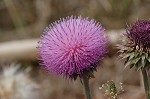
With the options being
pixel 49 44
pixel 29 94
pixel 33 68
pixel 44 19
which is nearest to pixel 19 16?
pixel 44 19

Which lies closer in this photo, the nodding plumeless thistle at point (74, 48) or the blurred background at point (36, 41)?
the nodding plumeless thistle at point (74, 48)

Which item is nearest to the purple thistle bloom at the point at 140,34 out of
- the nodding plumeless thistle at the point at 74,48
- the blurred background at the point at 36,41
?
the nodding plumeless thistle at the point at 74,48

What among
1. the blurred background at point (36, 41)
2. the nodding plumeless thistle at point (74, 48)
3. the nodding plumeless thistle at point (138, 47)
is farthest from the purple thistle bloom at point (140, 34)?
the blurred background at point (36, 41)

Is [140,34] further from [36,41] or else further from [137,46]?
[36,41]

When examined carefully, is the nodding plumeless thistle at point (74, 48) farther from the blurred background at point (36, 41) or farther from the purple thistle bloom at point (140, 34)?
the blurred background at point (36, 41)

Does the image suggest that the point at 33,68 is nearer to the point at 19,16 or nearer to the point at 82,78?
the point at 19,16

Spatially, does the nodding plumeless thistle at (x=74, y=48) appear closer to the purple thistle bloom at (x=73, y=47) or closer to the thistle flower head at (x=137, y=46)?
the purple thistle bloom at (x=73, y=47)

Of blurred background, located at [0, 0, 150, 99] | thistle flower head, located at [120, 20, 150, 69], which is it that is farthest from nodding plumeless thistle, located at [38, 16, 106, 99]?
blurred background, located at [0, 0, 150, 99]
